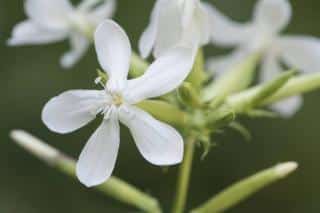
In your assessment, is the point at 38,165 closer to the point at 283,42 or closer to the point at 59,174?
the point at 59,174

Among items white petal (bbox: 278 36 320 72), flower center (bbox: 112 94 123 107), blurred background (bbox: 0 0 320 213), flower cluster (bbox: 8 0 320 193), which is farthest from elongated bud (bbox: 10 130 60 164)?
blurred background (bbox: 0 0 320 213)

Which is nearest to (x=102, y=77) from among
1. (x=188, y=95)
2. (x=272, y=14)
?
(x=188, y=95)

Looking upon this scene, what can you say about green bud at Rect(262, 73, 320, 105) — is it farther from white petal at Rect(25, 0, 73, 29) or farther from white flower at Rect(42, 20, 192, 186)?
white petal at Rect(25, 0, 73, 29)

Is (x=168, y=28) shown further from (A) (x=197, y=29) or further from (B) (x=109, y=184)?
(B) (x=109, y=184)

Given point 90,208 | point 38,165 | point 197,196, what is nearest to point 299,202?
point 197,196

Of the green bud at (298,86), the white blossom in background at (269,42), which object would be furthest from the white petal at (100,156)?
the white blossom in background at (269,42)

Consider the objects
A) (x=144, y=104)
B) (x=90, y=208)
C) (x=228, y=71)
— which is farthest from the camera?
(x=90, y=208)

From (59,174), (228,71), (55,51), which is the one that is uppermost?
(55,51)

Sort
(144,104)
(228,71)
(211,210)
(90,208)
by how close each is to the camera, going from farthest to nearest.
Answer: (90,208), (228,71), (211,210), (144,104)
